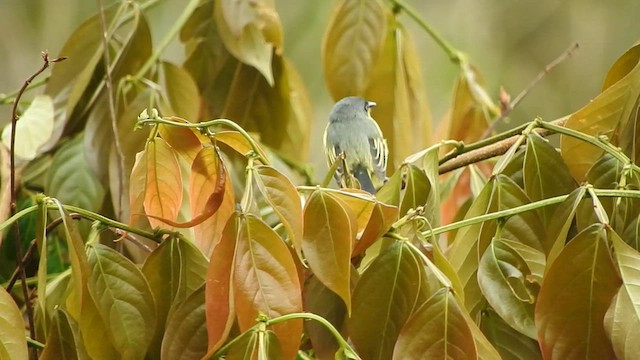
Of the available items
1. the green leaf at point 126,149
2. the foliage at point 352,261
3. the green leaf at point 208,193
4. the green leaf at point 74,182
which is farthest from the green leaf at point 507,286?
the green leaf at point 74,182

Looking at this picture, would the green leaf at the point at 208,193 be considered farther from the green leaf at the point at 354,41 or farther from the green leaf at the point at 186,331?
the green leaf at the point at 354,41

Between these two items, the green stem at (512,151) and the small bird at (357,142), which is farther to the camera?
the small bird at (357,142)

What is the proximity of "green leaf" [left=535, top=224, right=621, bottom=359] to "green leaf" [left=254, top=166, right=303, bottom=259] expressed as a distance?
19 cm

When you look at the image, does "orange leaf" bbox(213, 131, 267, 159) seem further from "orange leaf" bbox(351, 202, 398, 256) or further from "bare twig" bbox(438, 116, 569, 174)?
"bare twig" bbox(438, 116, 569, 174)

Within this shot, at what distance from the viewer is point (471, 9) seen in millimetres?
3539

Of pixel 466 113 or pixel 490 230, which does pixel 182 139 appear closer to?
pixel 490 230

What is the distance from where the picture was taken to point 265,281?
65 cm

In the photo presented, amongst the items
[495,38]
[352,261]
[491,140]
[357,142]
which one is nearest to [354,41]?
[357,142]

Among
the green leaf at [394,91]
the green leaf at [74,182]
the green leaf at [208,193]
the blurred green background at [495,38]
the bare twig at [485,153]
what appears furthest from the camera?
the blurred green background at [495,38]

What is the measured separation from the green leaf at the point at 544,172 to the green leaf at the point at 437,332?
0.20m

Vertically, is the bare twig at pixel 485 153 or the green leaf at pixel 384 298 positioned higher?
the bare twig at pixel 485 153

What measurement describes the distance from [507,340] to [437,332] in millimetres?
148

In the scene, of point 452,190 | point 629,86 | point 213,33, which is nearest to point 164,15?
point 213,33

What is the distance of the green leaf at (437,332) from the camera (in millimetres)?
635
